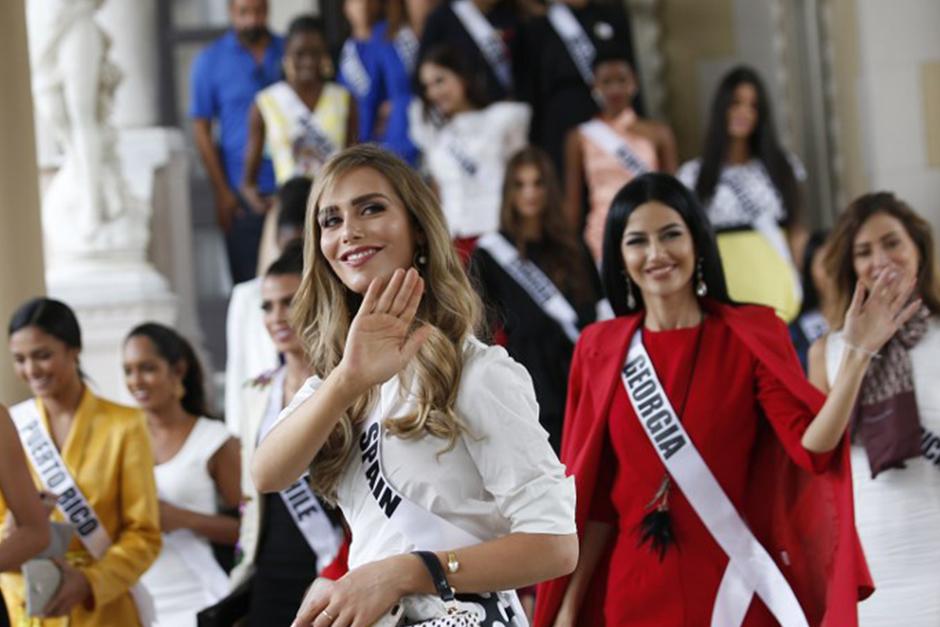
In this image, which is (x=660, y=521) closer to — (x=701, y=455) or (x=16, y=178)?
(x=701, y=455)

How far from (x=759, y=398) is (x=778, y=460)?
19cm

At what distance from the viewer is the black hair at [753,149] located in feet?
29.5

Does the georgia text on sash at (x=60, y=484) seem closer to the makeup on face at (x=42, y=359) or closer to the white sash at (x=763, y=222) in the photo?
the makeup on face at (x=42, y=359)

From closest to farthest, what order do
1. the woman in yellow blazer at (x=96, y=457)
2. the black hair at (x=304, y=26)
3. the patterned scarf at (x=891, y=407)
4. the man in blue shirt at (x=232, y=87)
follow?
the patterned scarf at (x=891, y=407), the woman in yellow blazer at (x=96, y=457), the black hair at (x=304, y=26), the man in blue shirt at (x=232, y=87)

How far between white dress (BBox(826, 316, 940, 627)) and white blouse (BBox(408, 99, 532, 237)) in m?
3.73

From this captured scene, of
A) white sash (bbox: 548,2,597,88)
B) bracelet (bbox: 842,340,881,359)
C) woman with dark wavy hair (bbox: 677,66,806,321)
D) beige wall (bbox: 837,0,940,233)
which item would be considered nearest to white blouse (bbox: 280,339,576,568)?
bracelet (bbox: 842,340,881,359)

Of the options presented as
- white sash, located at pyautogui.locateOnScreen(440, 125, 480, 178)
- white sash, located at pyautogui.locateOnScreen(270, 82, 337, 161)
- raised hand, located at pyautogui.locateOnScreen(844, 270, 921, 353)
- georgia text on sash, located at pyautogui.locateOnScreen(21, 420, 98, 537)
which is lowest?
georgia text on sash, located at pyautogui.locateOnScreen(21, 420, 98, 537)

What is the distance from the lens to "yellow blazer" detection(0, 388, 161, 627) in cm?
545

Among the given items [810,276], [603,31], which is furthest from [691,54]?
[810,276]

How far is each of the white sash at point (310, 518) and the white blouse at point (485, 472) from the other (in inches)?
83.2

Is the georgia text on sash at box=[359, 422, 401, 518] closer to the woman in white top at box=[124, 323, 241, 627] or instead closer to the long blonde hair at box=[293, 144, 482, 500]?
the long blonde hair at box=[293, 144, 482, 500]

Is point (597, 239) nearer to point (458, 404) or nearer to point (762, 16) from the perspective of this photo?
point (762, 16)

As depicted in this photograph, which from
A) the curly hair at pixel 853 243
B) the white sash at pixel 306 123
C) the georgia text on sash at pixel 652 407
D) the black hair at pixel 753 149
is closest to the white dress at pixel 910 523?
the curly hair at pixel 853 243

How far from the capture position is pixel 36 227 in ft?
21.6
